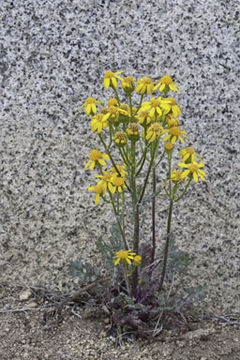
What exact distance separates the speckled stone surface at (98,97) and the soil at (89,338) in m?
0.23

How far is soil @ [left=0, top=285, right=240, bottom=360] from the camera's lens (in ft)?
6.35

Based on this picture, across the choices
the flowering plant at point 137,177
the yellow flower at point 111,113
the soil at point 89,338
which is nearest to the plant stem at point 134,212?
the flowering plant at point 137,177

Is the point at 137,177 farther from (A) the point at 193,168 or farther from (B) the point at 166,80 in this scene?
(B) the point at 166,80

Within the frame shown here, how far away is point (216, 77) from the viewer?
2.16m

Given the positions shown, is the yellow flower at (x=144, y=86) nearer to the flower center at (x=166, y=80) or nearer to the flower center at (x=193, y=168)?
the flower center at (x=166, y=80)

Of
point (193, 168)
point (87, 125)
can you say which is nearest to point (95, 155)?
point (193, 168)

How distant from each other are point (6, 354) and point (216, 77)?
60.0 inches

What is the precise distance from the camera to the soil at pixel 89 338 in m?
1.93

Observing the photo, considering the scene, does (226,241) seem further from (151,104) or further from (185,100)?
(151,104)

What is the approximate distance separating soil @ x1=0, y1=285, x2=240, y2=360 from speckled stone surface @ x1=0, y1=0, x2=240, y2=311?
230mm

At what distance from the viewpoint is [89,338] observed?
2043mm

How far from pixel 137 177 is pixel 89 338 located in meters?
0.76

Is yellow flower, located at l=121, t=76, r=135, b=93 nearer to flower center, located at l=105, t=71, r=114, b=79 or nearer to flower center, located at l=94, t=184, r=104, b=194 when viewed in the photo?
flower center, located at l=105, t=71, r=114, b=79

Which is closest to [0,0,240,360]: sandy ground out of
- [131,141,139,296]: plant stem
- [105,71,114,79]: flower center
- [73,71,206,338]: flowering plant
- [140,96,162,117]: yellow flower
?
[73,71,206,338]: flowering plant
